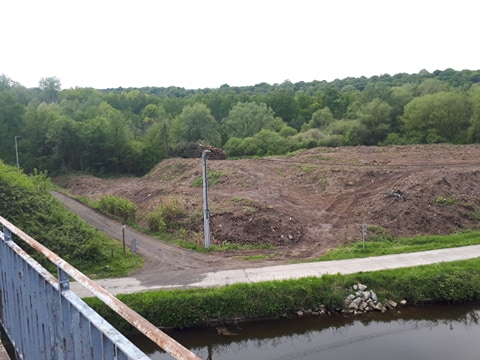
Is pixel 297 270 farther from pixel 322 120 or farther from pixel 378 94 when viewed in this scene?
pixel 322 120

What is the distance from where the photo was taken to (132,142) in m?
43.2

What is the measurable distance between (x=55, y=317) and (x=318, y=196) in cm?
2443

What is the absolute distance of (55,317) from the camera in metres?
4.18

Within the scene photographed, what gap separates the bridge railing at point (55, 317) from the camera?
2.87 m

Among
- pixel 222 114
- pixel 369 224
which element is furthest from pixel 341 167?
pixel 222 114

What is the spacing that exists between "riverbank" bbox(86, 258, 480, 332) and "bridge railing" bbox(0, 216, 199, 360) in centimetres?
810

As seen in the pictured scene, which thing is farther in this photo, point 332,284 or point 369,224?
point 369,224

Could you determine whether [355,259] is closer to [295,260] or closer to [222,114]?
[295,260]

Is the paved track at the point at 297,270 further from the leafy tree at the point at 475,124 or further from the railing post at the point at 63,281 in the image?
the leafy tree at the point at 475,124

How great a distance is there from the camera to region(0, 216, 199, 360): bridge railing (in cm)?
287

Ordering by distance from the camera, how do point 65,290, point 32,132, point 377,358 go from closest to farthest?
point 65,290 < point 377,358 < point 32,132

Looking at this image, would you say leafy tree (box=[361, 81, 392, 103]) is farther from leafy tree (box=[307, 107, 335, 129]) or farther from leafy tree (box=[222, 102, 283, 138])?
leafy tree (box=[222, 102, 283, 138])

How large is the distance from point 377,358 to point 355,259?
607 centimetres

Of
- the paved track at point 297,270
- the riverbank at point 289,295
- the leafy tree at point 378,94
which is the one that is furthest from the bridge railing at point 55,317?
Result: the leafy tree at point 378,94
